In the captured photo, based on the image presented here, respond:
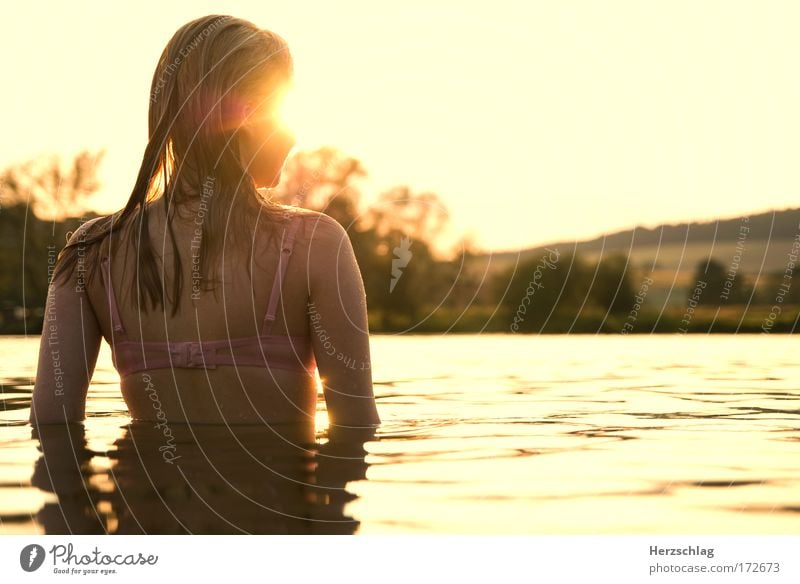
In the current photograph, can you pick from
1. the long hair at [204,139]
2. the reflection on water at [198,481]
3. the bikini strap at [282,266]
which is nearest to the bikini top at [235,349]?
the bikini strap at [282,266]

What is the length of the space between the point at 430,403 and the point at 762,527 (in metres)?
3.98

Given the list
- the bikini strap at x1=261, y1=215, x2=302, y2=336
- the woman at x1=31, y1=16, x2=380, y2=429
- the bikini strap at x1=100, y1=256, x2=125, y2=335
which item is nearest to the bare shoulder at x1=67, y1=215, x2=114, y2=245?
the woman at x1=31, y1=16, x2=380, y2=429

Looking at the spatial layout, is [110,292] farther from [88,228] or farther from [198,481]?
[198,481]

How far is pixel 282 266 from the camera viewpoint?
383cm

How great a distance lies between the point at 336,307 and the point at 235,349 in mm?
400

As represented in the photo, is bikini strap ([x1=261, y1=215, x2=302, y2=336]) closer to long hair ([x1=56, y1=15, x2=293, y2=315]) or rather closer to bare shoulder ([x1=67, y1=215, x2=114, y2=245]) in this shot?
long hair ([x1=56, y1=15, x2=293, y2=315])

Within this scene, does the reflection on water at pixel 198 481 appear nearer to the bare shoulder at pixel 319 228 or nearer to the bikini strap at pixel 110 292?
the bikini strap at pixel 110 292

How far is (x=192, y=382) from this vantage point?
13.4ft

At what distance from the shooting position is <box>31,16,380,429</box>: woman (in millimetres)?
3859

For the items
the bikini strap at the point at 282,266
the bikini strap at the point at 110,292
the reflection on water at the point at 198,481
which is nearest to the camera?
the reflection on water at the point at 198,481

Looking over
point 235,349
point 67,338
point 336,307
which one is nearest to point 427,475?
point 336,307

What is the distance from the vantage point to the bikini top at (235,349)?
3.87m

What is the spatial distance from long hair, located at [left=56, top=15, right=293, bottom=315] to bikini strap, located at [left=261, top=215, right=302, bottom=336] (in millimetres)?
84

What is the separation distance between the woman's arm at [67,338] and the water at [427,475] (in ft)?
0.92
